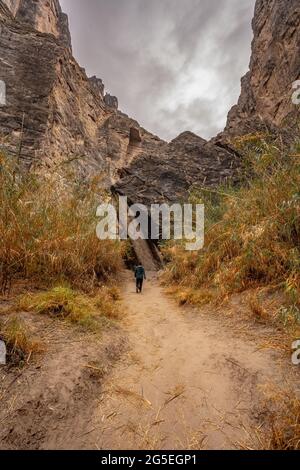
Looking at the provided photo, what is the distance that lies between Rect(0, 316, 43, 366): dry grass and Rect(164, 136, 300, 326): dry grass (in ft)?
7.00

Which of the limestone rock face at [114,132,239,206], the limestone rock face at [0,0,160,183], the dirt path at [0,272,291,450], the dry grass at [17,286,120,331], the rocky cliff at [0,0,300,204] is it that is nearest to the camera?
the dirt path at [0,272,291,450]

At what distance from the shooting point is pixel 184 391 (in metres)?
1.95

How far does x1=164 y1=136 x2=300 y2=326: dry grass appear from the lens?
330cm

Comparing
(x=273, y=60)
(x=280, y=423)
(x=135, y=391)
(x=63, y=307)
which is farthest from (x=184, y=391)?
(x=273, y=60)

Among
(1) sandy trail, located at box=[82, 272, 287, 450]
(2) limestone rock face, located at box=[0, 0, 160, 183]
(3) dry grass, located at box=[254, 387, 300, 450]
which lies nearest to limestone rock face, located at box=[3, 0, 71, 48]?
(2) limestone rock face, located at box=[0, 0, 160, 183]

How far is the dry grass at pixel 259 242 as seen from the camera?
330cm

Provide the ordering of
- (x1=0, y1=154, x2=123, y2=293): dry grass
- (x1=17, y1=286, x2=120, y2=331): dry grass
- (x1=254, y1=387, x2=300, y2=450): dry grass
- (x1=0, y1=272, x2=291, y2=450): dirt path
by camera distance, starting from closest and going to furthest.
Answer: (x1=254, y1=387, x2=300, y2=450): dry grass
(x1=0, y1=272, x2=291, y2=450): dirt path
(x1=17, y1=286, x2=120, y2=331): dry grass
(x1=0, y1=154, x2=123, y2=293): dry grass

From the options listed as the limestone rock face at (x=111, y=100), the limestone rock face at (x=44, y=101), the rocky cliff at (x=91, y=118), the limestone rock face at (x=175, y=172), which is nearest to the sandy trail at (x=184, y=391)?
the limestone rock face at (x=44, y=101)

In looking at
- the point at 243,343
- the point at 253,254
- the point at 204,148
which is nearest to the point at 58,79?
the point at 204,148

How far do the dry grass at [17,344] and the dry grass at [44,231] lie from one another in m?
1.07

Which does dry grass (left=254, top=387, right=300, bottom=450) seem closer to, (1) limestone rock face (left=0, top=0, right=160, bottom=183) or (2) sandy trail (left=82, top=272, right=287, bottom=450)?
(2) sandy trail (left=82, top=272, right=287, bottom=450)

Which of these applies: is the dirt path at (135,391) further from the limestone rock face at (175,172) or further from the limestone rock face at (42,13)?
the limestone rock face at (42,13)

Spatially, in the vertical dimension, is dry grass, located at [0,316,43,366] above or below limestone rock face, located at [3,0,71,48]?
below

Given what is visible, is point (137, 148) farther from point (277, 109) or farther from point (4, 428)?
point (4, 428)
